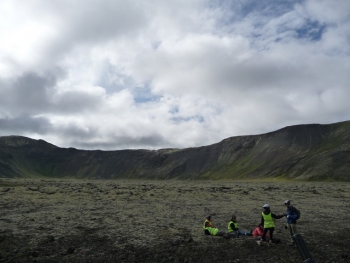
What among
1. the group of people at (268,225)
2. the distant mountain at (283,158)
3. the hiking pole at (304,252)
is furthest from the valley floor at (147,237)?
the distant mountain at (283,158)

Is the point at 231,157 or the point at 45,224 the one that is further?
the point at 231,157

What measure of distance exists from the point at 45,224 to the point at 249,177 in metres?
134

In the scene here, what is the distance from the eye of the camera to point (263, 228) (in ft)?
53.6

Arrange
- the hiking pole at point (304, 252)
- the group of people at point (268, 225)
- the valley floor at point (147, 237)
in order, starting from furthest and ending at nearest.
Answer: the group of people at point (268, 225) → the valley floor at point (147, 237) → the hiking pole at point (304, 252)

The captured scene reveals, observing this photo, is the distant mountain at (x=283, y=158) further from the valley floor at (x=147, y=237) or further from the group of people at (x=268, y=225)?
the group of people at (x=268, y=225)

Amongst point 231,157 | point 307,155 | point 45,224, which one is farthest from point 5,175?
point 45,224

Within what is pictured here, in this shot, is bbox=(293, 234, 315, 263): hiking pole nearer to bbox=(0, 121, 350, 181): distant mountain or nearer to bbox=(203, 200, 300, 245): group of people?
bbox=(203, 200, 300, 245): group of people

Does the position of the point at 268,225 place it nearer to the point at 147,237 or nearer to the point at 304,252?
the point at 147,237

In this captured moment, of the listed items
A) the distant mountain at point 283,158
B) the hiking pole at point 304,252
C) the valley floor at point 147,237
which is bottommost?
the valley floor at point 147,237

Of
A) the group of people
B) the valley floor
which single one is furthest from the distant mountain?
the group of people

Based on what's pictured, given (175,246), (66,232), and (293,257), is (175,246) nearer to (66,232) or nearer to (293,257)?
(293,257)

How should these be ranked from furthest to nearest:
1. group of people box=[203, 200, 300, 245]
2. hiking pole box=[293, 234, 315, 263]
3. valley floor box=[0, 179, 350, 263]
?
1. group of people box=[203, 200, 300, 245]
2. valley floor box=[0, 179, 350, 263]
3. hiking pole box=[293, 234, 315, 263]

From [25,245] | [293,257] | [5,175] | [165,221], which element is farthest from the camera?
[5,175]

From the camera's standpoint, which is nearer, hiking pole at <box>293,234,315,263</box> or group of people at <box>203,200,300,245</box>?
hiking pole at <box>293,234,315,263</box>
